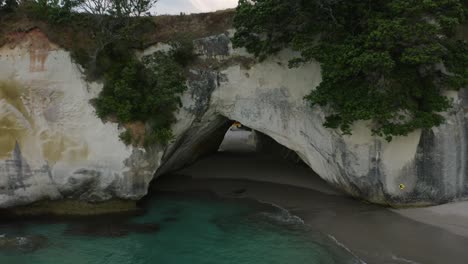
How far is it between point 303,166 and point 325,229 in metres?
7.63

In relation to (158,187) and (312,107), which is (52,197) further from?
(312,107)

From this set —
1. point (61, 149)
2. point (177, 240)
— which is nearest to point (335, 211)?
point (177, 240)

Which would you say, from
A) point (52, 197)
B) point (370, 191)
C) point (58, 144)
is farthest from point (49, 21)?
point (370, 191)

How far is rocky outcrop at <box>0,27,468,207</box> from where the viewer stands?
40.1 feet

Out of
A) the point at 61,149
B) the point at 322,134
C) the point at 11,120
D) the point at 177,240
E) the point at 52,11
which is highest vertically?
the point at 52,11

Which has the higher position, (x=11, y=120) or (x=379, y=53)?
(x=379, y=53)

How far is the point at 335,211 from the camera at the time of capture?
42.6ft

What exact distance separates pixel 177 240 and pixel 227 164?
30.8 feet

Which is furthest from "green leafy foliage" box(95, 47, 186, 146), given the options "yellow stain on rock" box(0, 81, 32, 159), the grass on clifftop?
"yellow stain on rock" box(0, 81, 32, 159)

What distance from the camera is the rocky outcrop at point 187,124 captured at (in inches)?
481

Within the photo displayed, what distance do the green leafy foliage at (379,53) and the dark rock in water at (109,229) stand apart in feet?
23.0

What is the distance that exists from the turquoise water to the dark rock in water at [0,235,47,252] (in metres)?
0.03

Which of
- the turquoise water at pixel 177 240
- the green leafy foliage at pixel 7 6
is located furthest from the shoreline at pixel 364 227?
the green leafy foliage at pixel 7 6

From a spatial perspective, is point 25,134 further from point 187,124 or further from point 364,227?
point 364,227
